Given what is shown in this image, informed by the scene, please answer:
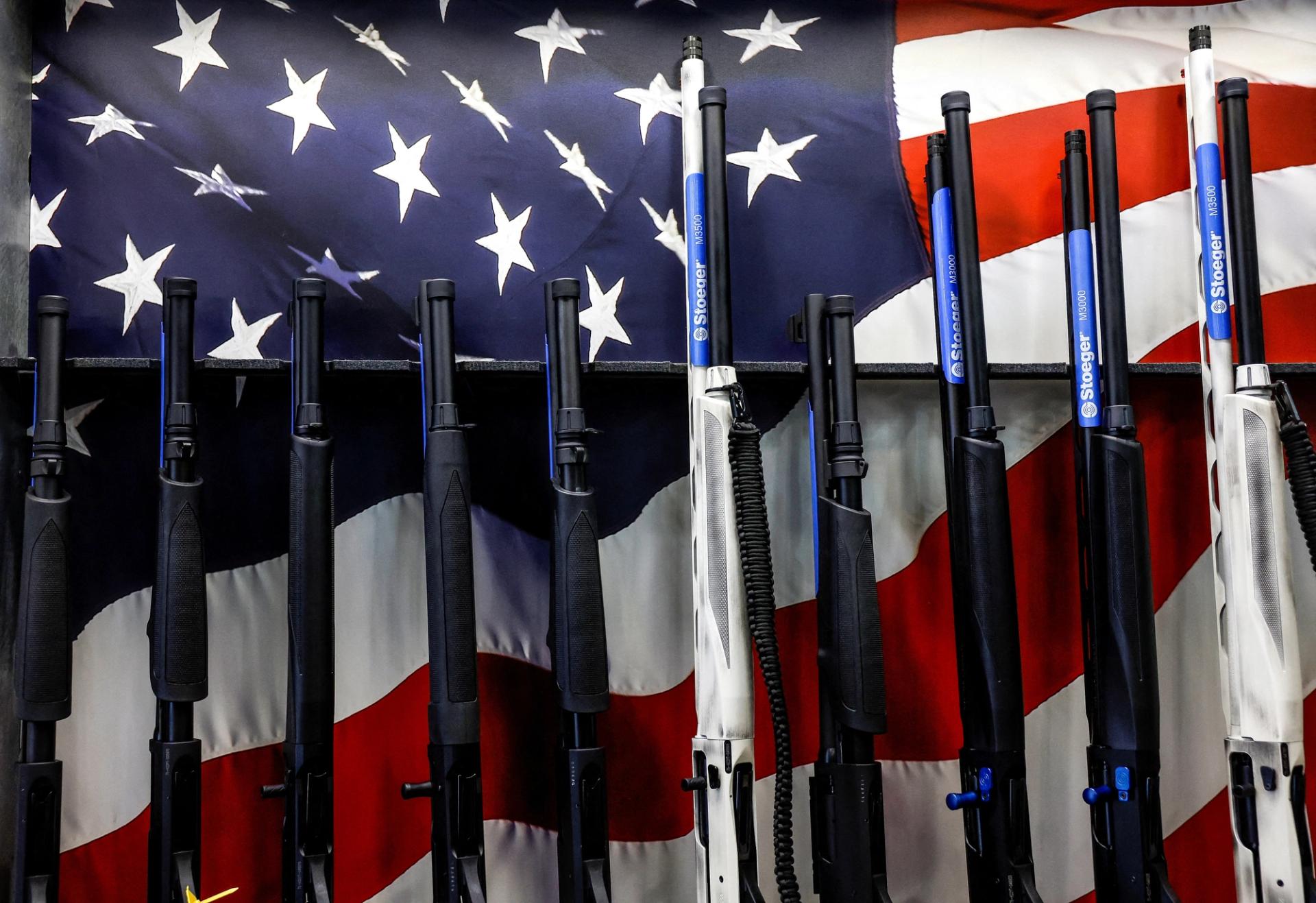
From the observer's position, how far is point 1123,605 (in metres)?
2.13

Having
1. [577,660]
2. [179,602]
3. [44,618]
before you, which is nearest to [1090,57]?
[577,660]

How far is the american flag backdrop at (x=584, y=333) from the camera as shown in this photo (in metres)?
2.29

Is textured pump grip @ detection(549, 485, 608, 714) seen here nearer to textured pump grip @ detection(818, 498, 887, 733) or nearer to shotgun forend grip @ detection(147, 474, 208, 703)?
→ textured pump grip @ detection(818, 498, 887, 733)

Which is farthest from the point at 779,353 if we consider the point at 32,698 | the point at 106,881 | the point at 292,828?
the point at 106,881

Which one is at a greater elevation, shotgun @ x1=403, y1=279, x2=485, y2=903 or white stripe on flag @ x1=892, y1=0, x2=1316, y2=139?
white stripe on flag @ x1=892, y1=0, x2=1316, y2=139

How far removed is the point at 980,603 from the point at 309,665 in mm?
1356

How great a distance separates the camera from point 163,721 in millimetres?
2008

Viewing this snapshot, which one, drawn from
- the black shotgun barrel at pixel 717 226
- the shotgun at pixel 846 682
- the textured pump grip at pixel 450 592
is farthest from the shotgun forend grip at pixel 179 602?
the shotgun at pixel 846 682

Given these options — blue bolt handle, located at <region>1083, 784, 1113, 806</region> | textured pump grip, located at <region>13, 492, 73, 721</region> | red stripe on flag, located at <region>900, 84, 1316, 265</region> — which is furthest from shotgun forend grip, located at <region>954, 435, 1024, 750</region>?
textured pump grip, located at <region>13, 492, 73, 721</region>

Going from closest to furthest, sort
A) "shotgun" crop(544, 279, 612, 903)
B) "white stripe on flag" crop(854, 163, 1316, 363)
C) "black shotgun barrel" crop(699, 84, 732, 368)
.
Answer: "shotgun" crop(544, 279, 612, 903), "black shotgun barrel" crop(699, 84, 732, 368), "white stripe on flag" crop(854, 163, 1316, 363)

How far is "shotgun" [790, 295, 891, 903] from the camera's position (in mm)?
2057

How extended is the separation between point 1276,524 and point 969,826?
894mm

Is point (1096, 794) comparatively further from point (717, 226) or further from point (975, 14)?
point (975, 14)

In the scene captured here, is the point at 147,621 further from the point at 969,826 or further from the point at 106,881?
the point at 969,826
